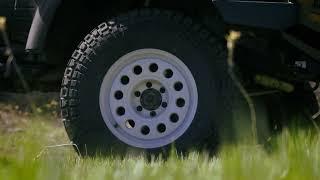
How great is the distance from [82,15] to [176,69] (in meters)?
0.90

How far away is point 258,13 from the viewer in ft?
14.0

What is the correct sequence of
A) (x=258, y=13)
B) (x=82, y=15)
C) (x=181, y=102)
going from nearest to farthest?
1. (x=258, y=13)
2. (x=181, y=102)
3. (x=82, y=15)

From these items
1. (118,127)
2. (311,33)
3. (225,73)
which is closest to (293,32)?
(311,33)

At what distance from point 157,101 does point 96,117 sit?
0.40 metres

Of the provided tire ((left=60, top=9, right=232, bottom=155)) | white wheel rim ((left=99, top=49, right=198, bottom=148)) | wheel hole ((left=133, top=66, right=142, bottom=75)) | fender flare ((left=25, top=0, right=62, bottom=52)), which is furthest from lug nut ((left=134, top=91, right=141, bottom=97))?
fender flare ((left=25, top=0, right=62, bottom=52))

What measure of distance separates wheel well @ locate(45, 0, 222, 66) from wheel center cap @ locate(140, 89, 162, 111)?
580 millimetres

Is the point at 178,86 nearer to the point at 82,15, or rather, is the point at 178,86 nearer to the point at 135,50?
the point at 135,50

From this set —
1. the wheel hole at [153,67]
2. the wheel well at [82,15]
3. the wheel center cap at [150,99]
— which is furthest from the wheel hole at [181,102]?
the wheel well at [82,15]

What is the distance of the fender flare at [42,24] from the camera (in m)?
4.60

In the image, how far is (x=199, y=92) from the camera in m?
4.36

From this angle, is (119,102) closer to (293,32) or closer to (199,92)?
(199,92)

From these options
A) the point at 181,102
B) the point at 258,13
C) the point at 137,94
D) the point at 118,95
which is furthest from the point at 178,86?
the point at 258,13

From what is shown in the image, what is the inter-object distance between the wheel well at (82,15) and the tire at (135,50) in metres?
0.19

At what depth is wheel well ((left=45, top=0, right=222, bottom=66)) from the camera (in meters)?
4.64
